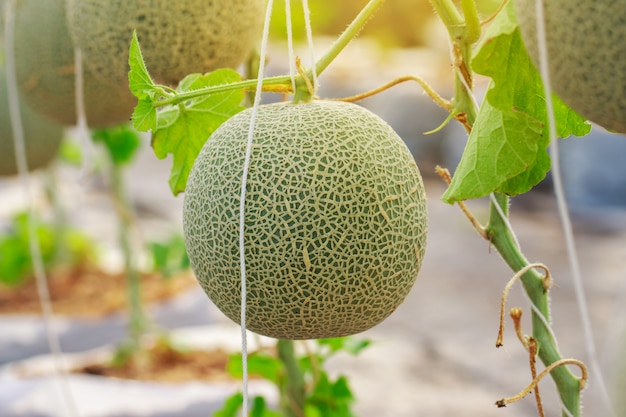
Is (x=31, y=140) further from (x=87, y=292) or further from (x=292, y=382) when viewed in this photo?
(x=87, y=292)

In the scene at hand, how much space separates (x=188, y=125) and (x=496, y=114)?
0.29m

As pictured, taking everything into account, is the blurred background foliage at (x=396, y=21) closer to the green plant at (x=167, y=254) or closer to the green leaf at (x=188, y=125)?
the green plant at (x=167, y=254)

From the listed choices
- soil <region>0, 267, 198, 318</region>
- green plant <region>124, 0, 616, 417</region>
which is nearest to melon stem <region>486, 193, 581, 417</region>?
green plant <region>124, 0, 616, 417</region>

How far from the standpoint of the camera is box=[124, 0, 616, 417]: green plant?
52 cm

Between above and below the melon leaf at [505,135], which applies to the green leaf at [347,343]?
below

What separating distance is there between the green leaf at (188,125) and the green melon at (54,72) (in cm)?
16

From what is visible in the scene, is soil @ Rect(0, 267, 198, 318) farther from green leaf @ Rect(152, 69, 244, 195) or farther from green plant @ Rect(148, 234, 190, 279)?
green leaf @ Rect(152, 69, 244, 195)

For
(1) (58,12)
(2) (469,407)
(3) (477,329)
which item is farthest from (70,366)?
(3) (477,329)

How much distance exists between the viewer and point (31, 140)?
3.86ft

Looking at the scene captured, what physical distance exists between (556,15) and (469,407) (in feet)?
A: 6.77

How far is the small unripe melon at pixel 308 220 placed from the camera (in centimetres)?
53

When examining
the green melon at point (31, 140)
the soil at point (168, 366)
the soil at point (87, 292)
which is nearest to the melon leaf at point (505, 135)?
the green melon at point (31, 140)

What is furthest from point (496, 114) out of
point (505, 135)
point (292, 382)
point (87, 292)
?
point (87, 292)

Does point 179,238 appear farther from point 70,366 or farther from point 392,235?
point 392,235
